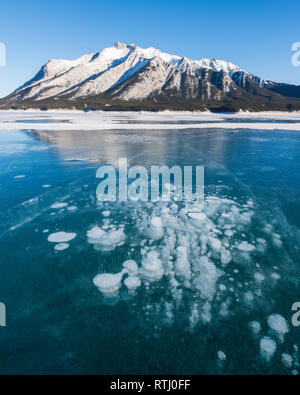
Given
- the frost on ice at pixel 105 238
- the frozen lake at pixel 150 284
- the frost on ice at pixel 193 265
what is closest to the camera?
the frozen lake at pixel 150 284

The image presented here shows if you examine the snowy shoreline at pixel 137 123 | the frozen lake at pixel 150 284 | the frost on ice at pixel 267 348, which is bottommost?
the frost on ice at pixel 267 348

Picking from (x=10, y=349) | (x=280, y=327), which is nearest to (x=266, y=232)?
(x=280, y=327)

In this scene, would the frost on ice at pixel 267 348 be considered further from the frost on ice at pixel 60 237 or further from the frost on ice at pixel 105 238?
the frost on ice at pixel 60 237

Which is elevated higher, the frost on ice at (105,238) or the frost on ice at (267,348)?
the frost on ice at (105,238)

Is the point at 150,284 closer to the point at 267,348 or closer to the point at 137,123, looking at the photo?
the point at 267,348

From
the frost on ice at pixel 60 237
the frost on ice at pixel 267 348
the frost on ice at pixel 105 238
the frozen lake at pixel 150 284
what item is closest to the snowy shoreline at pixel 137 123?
the frozen lake at pixel 150 284

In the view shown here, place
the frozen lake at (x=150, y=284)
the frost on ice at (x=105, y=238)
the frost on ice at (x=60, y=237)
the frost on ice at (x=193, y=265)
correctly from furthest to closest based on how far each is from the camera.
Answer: the frost on ice at (x=60, y=237) → the frost on ice at (x=105, y=238) → the frost on ice at (x=193, y=265) → the frozen lake at (x=150, y=284)

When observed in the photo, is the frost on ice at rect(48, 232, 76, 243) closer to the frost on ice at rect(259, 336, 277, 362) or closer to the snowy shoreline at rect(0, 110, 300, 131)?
the frost on ice at rect(259, 336, 277, 362)

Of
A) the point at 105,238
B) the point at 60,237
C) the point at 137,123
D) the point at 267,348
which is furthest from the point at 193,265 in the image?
the point at 137,123
